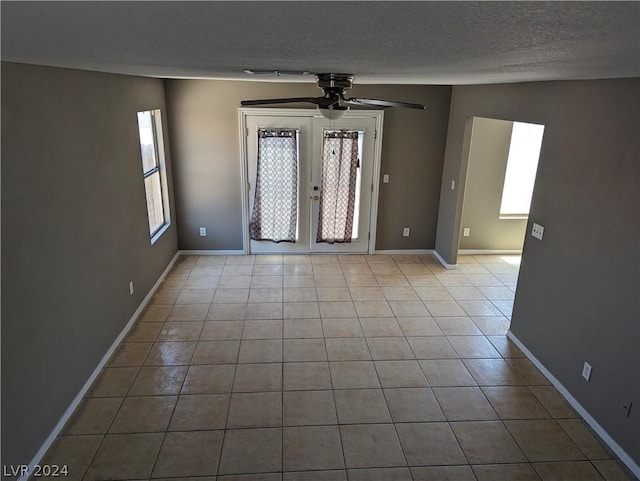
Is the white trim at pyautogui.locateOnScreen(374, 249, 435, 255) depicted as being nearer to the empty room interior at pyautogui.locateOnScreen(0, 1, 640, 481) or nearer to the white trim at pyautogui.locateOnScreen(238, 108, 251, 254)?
the empty room interior at pyautogui.locateOnScreen(0, 1, 640, 481)

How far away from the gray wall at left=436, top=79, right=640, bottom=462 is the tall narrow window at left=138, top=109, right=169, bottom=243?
3.74 meters

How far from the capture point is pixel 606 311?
9.10 ft

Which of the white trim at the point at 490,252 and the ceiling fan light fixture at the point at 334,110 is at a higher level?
the ceiling fan light fixture at the point at 334,110

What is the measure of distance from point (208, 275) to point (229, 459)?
114 inches

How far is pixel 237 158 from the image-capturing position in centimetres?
544

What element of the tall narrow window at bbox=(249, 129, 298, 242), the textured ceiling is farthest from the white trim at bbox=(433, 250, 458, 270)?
the textured ceiling

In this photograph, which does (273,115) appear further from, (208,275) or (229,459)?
(229,459)

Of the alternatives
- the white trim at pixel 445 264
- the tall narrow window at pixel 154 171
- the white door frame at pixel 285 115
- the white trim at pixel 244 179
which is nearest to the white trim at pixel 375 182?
the white door frame at pixel 285 115

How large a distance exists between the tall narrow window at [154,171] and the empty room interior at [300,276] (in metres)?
0.04

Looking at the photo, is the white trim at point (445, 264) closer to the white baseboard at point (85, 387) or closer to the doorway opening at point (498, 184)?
the doorway opening at point (498, 184)

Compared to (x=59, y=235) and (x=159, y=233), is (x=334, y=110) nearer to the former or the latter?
(x=59, y=235)

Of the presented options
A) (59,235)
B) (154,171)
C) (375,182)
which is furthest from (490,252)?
(59,235)

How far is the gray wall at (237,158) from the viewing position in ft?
17.0

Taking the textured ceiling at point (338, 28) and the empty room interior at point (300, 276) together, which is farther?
the empty room interior at point (300, 276)
